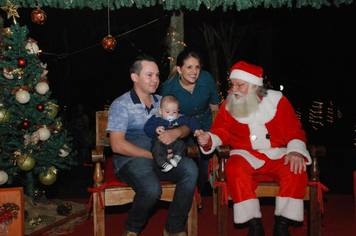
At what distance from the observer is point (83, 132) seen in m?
10.2

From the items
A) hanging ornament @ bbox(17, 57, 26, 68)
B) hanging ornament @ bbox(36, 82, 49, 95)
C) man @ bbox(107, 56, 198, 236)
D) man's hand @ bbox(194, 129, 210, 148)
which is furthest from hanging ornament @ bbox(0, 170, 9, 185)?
man's hand @ bbox(194, 129, 210, 148)

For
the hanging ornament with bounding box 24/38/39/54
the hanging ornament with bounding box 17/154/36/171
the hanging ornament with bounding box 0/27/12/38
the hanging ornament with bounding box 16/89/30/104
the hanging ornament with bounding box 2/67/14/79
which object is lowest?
the hanging ornament with bounding box 17/154/36/171

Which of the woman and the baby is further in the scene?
the woman

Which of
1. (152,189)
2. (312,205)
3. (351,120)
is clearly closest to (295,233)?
(312,205)

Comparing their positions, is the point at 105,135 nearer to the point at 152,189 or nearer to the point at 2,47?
the point at 152,189

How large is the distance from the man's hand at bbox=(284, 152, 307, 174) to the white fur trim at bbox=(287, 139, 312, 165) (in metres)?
0.03

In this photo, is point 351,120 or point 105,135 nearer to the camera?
point 105,135

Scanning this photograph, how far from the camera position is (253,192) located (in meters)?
3.39

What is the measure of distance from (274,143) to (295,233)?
98 cm

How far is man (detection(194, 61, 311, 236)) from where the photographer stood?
131 inches

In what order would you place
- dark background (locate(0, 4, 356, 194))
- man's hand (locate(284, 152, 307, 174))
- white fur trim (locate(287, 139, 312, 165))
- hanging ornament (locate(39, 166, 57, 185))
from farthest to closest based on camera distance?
dark background (locate(0, 4, 356, 194)), hanging ornament (locate(39, 166, 57, 185)), white fur trim (locate(287, 139, 312, 165)), man's hand (locate(284, 152, 307, 174))

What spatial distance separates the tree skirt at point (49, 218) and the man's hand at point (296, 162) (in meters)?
2.47

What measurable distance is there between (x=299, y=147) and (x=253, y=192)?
0.62 metres

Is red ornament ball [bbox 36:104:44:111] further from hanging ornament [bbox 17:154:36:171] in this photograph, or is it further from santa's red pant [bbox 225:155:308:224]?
santa's red pant [bbox 225:155:308:224]
